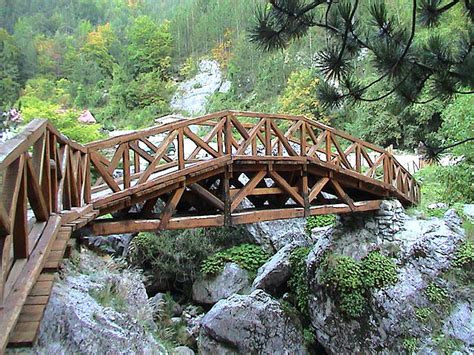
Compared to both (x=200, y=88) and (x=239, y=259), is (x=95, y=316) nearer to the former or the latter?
(x=239, y=259)

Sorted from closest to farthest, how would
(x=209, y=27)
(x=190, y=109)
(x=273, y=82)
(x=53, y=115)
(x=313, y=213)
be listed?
(x=313, y=213), (x=53, y=115), (x=273, y=82), (x=190, y=109), (x=209, y=27)

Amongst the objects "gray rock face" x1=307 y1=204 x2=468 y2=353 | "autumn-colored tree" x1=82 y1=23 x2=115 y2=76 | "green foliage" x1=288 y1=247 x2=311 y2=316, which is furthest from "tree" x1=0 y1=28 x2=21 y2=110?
"gray rock face" x1=307 y1=204 x2=468 y2=353

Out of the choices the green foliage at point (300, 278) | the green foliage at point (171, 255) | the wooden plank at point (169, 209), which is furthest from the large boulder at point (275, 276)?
the wooden plank at point (169, 209)

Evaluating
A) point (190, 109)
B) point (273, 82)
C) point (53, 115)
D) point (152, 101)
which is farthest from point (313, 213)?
point (152, 101)

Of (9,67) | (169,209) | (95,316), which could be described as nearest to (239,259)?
(169,209)

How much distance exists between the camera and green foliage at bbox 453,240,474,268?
7357mm

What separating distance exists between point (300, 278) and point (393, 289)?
82.9 inches

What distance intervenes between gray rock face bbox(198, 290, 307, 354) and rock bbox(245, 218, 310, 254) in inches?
128

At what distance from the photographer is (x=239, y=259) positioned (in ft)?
36.1

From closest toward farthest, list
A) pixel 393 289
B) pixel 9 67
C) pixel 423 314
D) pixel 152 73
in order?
pixel 423 314 < pixel 393 289 < pixel 152 73 < pixel 9 67

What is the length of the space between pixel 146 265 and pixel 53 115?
6404mm

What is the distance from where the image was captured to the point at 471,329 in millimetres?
6723

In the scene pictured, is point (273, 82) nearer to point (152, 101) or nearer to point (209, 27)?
point (152, 101)

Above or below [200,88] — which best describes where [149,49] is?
above
